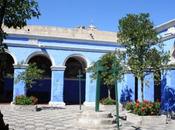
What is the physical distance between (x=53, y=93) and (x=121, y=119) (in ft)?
41.2

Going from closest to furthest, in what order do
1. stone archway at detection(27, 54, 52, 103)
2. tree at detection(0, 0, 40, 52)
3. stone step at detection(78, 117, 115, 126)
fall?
tree at detection(0, 0, 40, 52)
stone step at detection(78, 117, 115, 126)
stone archway at detection(27, 54, 52, 103)

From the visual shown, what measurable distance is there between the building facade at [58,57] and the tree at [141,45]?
7724mm

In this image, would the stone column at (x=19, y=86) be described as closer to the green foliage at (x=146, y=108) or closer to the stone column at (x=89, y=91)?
the stone column at (x=89, y=91)

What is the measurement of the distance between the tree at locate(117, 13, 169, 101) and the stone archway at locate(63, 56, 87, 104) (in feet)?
42.1

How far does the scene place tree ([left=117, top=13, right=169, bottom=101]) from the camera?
1844 cm

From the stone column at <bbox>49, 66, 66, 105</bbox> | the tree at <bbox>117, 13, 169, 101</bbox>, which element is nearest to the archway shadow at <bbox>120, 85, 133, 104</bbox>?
the stone column at <bbox>49, 66, 66, 105</bbox>

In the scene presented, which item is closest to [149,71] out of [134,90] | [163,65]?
[163,65]

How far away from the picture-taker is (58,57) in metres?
30.1

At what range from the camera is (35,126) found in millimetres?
15461

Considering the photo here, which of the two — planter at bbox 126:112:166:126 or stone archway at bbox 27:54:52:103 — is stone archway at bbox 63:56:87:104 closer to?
stone archway at bbox 27:54:52:103

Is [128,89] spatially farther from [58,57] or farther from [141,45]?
[141,45]

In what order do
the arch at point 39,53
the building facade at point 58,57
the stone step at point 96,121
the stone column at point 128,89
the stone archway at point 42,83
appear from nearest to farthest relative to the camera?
1. the stone step at point 96,121
2. the stone column at point 128,89
3. the building facade at point 58,57
4. the arch at point 39,53
5. the stone archway at point 42,83

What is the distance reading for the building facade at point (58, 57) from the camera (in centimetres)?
→ 2859

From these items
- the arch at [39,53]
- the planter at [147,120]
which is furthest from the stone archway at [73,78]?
the planter at [147,120]
